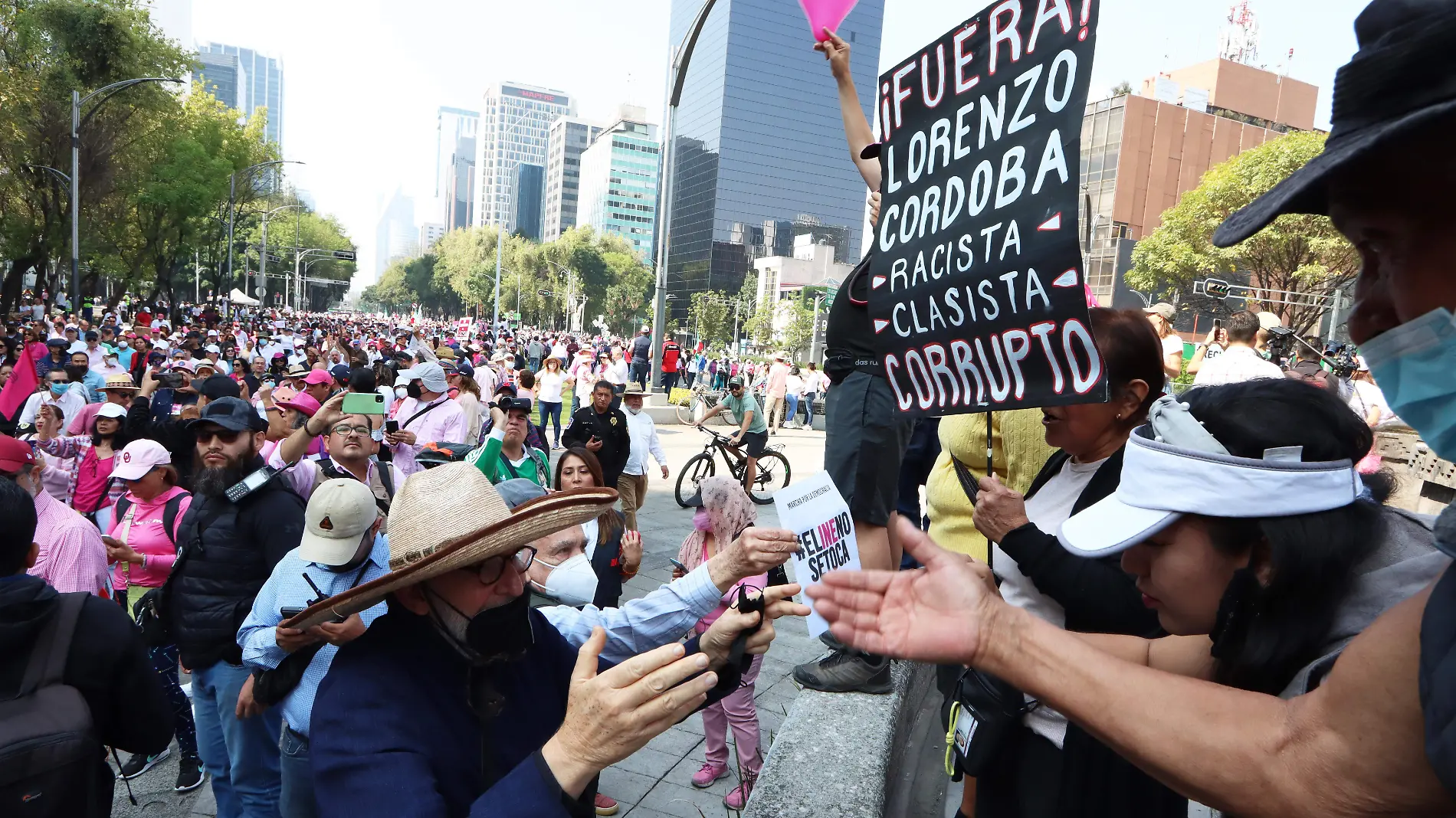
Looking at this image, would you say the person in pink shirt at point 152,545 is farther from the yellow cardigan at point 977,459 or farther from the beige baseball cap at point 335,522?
the yellow cardigan at point 977,459

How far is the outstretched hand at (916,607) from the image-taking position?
4.45ft

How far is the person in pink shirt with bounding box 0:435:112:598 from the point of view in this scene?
4.07m

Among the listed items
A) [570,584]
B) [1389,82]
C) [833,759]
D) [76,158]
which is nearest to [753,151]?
[76,158]

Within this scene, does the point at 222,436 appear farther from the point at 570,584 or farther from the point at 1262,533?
the point at 1262,533

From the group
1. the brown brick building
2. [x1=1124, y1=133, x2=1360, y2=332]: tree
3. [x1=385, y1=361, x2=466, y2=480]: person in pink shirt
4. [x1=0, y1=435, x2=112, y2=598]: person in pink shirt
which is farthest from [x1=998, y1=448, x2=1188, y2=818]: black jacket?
the brown brick building

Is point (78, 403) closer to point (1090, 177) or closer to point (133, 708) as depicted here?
point (133, 708)

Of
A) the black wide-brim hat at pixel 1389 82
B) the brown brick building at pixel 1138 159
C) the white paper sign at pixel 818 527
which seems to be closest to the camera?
the black wide-brim hat at pixel 1389 82

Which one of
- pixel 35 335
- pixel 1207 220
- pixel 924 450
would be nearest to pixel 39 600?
pixel 924 450

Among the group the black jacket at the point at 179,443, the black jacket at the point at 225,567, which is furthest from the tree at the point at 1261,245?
the black jacket at the point at 225,567

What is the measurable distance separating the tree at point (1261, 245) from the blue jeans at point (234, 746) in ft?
124

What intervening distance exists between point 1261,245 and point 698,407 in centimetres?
3201

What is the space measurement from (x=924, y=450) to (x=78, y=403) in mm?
9081

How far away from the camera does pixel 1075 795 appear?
2154mm

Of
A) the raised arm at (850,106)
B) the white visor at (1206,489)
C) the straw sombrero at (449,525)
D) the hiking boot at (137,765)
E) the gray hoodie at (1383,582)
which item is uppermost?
the raised arm at (850,106)
